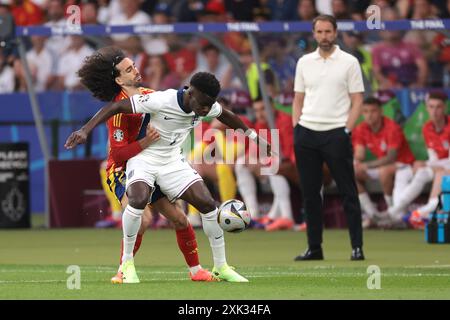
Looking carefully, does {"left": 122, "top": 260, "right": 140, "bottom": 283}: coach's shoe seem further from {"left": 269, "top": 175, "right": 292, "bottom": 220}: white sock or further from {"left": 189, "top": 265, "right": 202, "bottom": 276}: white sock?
{"left": 269, "top": 175, "right": 292, "bottom": 220}: white sock

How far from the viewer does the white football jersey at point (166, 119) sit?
1188cm

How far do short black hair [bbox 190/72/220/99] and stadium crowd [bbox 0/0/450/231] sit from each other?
8.14 meters

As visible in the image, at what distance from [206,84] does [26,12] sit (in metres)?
14.2

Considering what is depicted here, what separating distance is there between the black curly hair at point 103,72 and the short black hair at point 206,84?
111 cm

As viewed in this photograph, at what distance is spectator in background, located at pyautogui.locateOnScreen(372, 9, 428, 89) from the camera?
66.2 feet

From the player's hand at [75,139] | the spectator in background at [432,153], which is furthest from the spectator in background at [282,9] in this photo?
the player's hand at [75,139]

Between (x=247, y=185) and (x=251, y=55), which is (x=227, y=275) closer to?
(x=247, y=185)

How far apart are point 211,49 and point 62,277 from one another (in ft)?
29.8

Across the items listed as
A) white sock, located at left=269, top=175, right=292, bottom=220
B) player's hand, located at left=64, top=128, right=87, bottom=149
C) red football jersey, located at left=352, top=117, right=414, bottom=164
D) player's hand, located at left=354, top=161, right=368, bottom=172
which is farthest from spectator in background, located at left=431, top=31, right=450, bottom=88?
player's hand, located at left=64, top=128, right=87, bottom=149

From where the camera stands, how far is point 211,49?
21.4 meters
